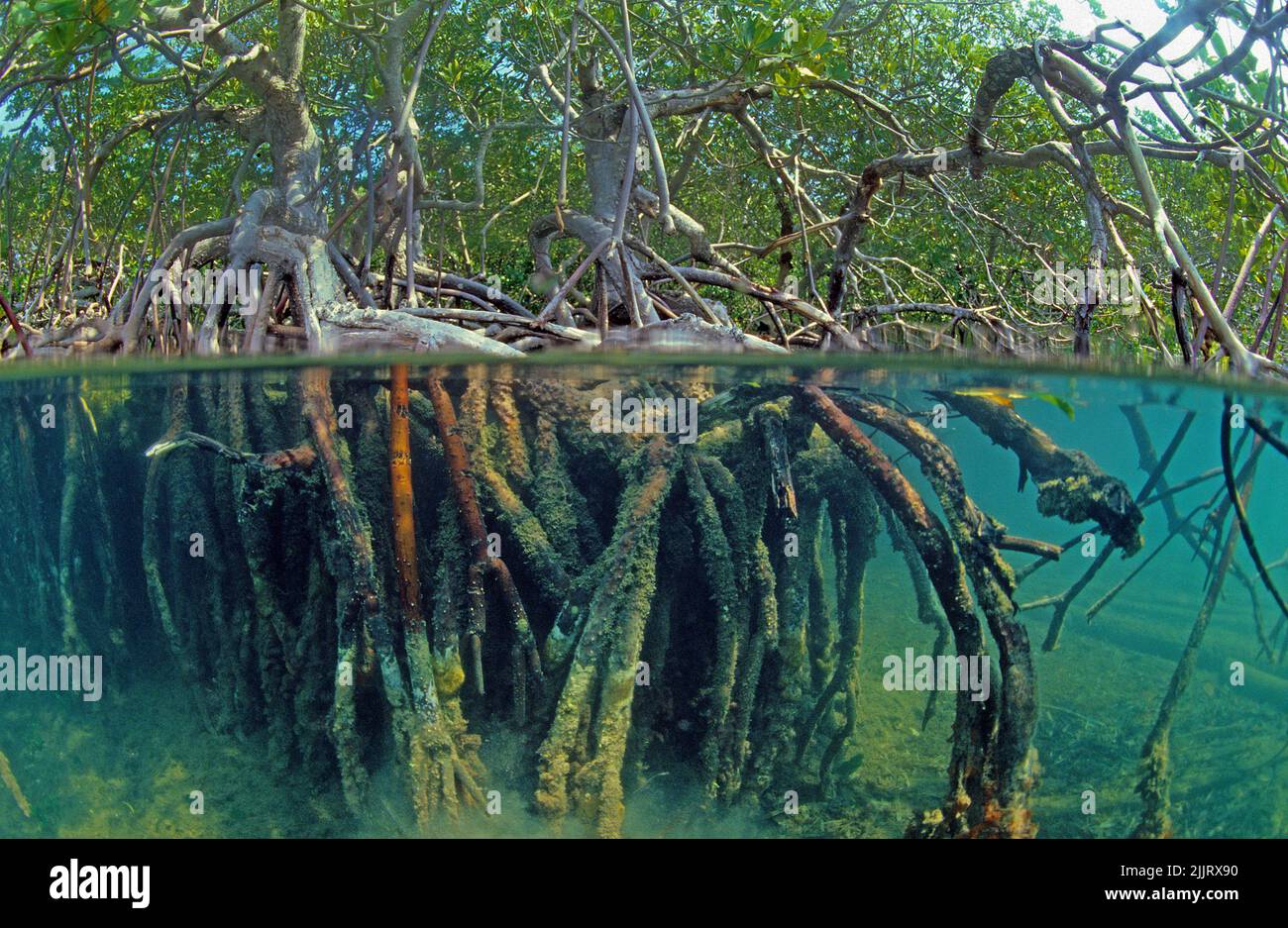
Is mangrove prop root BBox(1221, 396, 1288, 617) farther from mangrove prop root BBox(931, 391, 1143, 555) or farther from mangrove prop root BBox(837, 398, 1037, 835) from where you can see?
mangrove prop root BBox(837, 398, 1037, 835)

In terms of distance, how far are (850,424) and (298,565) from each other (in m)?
2.30

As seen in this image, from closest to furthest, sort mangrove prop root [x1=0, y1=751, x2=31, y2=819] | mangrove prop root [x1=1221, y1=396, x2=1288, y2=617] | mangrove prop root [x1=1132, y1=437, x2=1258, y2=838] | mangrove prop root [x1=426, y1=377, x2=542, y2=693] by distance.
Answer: mangrove prop root [x1=426, y1=377, x2=542, y2=693], mangrove prop root [x1=1132, y1=437, x2=1258, y2=838], mangrove prop root [x1=0, y1=751, x2=31, y2=819], mangrove prop root [x1=1221, y1=396, x2=1288, y2=617]

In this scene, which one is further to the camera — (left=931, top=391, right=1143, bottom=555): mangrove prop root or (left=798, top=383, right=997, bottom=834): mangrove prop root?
(left=931, top=391, right=1143, bottom=555): mangrove prop root

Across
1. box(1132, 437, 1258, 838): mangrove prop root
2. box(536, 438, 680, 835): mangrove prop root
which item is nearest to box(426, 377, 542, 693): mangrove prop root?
box(536, 438, 680, 835): mangrove prop root

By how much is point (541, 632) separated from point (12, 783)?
8.00ft

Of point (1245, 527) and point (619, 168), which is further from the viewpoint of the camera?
point (619, 168)

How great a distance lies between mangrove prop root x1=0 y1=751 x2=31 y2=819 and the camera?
15.5ft

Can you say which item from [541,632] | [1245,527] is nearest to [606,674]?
[541,632]

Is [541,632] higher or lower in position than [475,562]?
lower

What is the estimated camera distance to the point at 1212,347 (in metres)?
6.39

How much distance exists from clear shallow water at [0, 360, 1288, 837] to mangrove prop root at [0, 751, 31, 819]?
0.12 ft

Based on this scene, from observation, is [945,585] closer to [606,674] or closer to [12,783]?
[606,674]

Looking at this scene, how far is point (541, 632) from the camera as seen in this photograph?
14.1 feet
